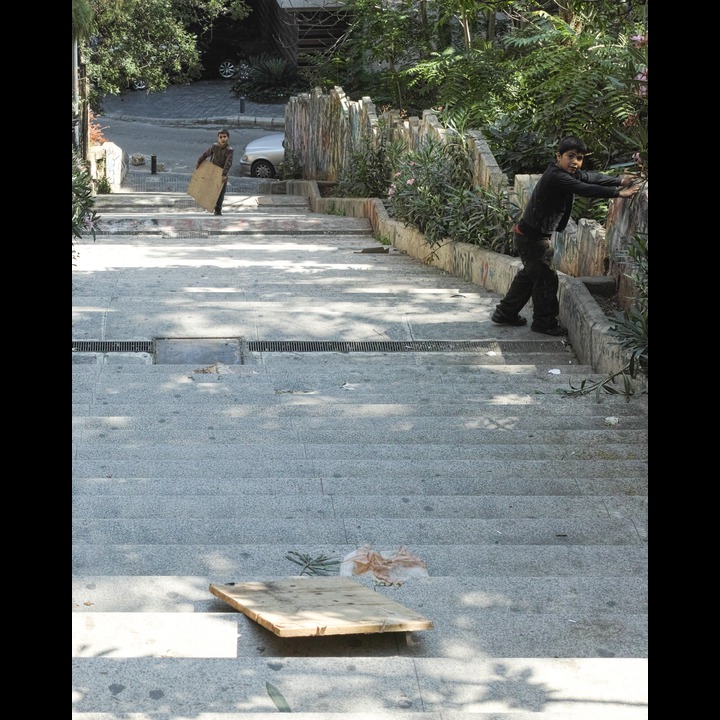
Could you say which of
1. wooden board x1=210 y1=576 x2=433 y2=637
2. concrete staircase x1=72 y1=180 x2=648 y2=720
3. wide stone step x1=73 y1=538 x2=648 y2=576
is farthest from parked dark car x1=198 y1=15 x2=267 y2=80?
wooden board x1=210 y1=576 x2=433 y2=637

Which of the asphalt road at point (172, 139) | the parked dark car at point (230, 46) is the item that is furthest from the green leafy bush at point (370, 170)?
the parked dark car at point (230, 46)

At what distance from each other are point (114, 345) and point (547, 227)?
10.6 ft

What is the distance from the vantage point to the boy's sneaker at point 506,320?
30.2ft

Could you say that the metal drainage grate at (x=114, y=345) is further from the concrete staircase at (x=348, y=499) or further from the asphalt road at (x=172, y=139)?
the asphalt road at (x=172, y=139)

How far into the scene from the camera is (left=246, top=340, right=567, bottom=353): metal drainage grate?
870 cm

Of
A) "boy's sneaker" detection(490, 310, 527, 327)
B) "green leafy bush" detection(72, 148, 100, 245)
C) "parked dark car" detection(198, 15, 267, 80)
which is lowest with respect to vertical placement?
"boy's sneaker" detection(490, 310, 527, 327)

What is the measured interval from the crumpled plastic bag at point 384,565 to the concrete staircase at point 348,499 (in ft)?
0.27

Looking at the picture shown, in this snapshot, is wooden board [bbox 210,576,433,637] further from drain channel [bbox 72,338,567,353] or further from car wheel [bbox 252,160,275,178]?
car wheel [bbox 252,160,275,178]

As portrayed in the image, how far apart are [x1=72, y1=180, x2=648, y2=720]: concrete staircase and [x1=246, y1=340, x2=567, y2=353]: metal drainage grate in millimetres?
23

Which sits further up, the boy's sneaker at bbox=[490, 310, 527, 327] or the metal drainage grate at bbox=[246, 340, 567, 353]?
the boy's sneaker at bbox=[490, 310, 527, 327]

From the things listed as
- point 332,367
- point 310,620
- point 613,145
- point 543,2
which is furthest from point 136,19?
point 310,620

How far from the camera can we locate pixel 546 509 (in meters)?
5.18
